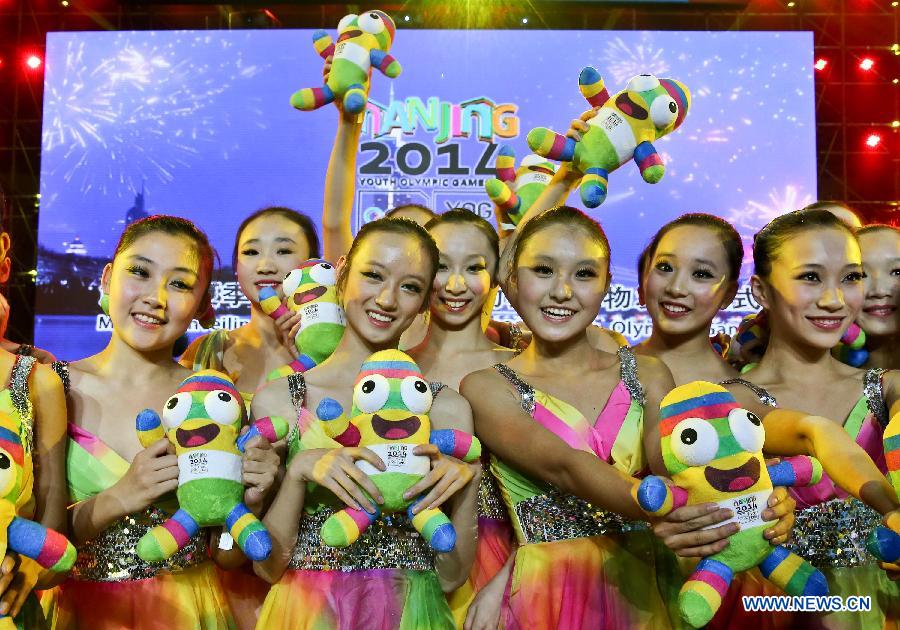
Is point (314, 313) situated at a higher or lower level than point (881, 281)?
lower

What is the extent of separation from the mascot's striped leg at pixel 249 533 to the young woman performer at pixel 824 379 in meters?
1.11

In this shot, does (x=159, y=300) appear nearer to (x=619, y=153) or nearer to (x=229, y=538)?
(x=229, y=538)

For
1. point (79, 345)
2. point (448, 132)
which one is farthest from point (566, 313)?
point (79, 345)

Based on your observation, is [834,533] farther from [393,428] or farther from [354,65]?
[354,65]

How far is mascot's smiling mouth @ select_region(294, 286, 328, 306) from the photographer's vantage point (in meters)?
2.50

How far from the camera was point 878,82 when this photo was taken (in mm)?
7180

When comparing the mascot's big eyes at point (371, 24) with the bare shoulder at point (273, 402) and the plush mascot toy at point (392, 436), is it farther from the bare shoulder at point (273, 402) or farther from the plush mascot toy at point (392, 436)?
the plush mascot toy at point (392, 436)

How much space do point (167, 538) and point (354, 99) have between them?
63.2 inches

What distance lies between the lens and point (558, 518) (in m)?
2.05

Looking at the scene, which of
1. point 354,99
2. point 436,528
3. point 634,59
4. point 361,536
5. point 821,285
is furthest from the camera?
point 634,59

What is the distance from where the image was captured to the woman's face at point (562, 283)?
2.14 m

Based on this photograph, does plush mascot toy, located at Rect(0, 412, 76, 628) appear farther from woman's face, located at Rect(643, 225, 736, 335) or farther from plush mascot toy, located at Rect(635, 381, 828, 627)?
woman's face, located at Rect(643, 225, 736, 335)

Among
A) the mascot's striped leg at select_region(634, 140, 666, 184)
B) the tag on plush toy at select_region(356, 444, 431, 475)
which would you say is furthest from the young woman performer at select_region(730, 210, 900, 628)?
the tag on plush toy at select_region(356, 444, 431, 475)

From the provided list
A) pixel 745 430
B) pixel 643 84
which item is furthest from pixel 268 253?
pixel 745 430
